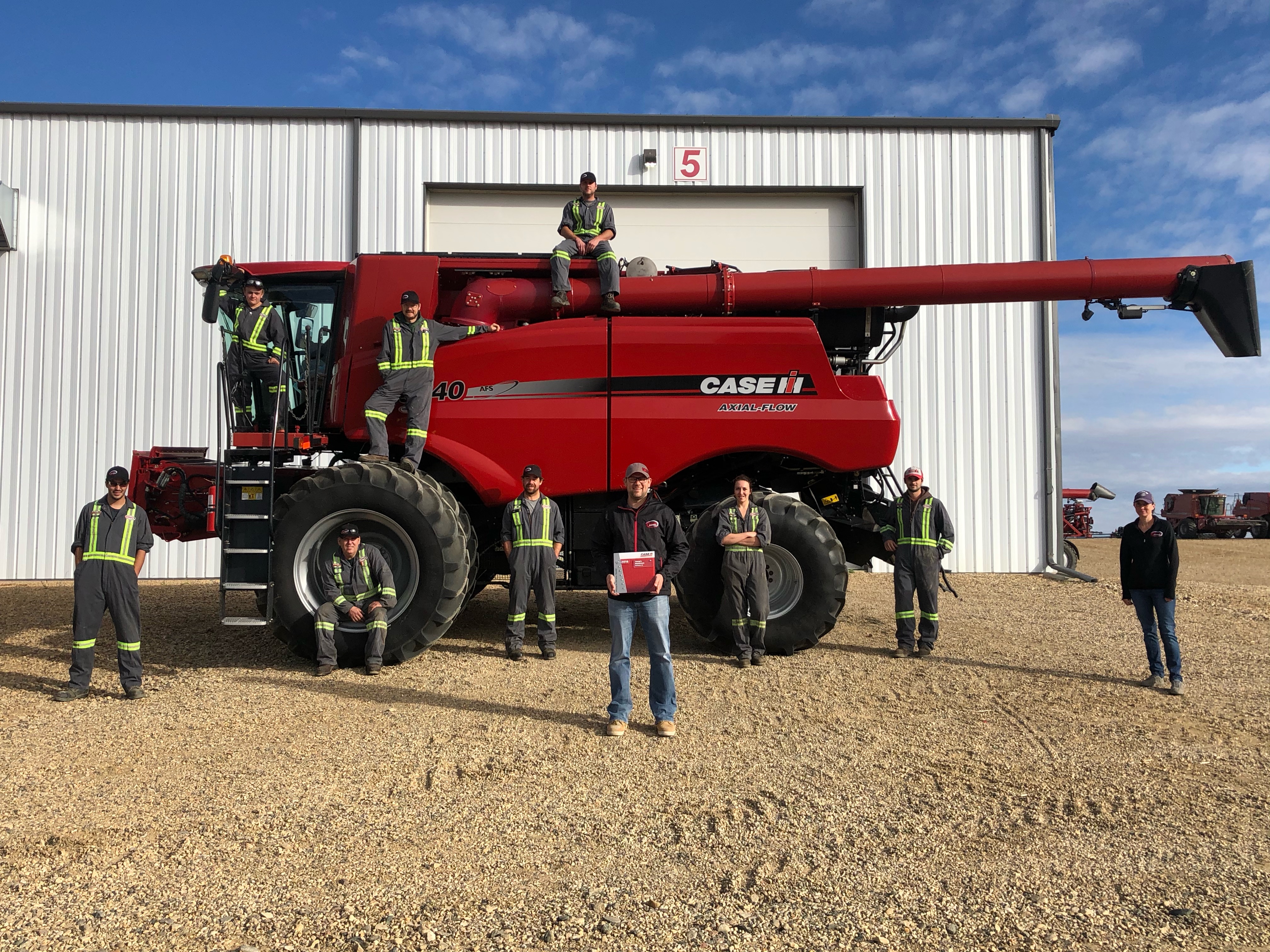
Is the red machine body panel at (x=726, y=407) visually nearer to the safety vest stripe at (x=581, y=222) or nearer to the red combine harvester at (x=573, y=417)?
the red combine harvester at (x=573, y=417)

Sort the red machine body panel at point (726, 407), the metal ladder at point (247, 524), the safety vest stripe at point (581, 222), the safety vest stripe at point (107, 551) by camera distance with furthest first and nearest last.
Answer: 1. the safety vest stripe at point (581, 222)
2. the red machine body panel at point (726, 407)
3. the metal ladder at point (247, 524)
4. the safety vest stripe at point (107, 551)

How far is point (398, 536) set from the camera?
274 inches

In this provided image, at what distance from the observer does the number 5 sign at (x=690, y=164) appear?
552 inches

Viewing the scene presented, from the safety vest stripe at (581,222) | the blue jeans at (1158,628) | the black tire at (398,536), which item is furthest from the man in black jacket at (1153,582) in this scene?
the black tire at (398,536)

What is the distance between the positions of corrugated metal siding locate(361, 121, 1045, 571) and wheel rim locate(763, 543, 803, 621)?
23.9 feet

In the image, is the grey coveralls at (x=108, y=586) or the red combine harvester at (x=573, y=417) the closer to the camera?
the grey coveralls at (x=108, y=586)

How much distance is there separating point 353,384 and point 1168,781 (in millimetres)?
6611

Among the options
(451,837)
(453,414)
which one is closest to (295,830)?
(451,837)

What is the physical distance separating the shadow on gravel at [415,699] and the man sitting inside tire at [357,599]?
0.60ft

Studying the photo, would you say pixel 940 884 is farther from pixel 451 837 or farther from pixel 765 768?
pixel 451 837

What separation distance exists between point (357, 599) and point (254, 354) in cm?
243

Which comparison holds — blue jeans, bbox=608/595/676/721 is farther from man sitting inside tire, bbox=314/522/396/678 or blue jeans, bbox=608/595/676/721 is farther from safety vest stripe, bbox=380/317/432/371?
safety vest stripe, bbox=380/317/432/371

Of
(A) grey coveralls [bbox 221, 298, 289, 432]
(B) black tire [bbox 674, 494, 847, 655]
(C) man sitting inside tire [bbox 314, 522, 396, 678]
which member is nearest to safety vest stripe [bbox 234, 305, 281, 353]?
(A) grey coveralls [bbox 221, 298, 289, 432]

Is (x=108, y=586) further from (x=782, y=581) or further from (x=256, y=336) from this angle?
(x=782, y=581)
